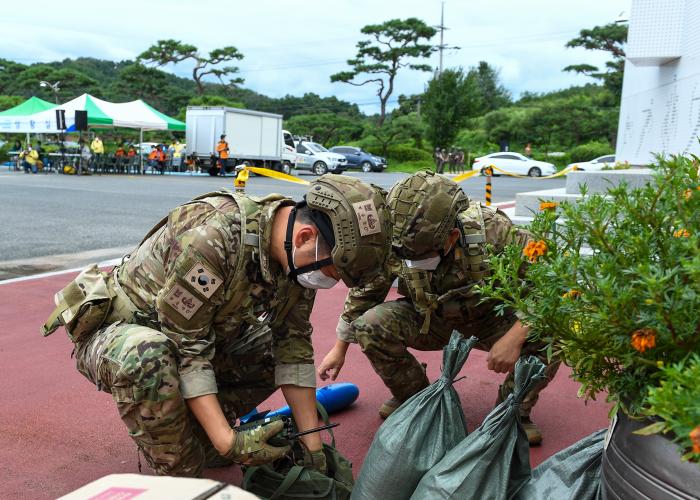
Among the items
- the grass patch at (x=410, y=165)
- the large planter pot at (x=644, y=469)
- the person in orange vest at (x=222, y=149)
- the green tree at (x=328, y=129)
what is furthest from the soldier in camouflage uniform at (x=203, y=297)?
the green tree at (x=328, y=129)

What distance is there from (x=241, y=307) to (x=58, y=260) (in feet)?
17.2

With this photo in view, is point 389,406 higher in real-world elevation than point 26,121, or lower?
lower

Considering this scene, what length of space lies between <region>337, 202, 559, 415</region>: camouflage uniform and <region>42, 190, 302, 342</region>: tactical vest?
24.5 inches

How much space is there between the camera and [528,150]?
3503 centimetres

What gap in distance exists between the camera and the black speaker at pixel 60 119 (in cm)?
2086

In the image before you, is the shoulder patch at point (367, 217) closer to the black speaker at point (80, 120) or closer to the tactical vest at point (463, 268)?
the tactical vest at point (463, 268)

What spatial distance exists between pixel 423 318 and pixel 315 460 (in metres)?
1.00

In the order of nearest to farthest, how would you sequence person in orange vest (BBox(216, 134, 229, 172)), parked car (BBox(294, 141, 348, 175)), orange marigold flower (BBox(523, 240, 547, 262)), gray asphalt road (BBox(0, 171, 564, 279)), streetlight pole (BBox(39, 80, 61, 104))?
orange marigold flower (BBox(523, 240, 547, 262))
gray asphalt road (BBox(0, 171, 564, 279))
person in orange vest (BBox(216, 134, 229, 172))
parked car (BBox(294, 141, 348, 175))
streetlight pole (BBox(39, 80, 61, 104))

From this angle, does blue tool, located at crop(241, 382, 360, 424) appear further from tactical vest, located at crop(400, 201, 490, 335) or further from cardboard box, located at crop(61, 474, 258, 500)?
cardboard box, located at crop(61, 474, 258, 500)

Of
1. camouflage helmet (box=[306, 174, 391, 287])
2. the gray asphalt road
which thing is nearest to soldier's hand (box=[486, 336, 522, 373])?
camouflage helmet (box=[306, 174, 391, 287])

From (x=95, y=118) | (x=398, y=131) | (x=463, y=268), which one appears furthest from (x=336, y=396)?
(x=398, y=131)

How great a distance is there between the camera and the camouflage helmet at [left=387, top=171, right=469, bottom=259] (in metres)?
2.56

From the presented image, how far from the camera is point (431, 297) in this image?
2.87 meters

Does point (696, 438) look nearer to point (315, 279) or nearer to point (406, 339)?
point (315, 279)
